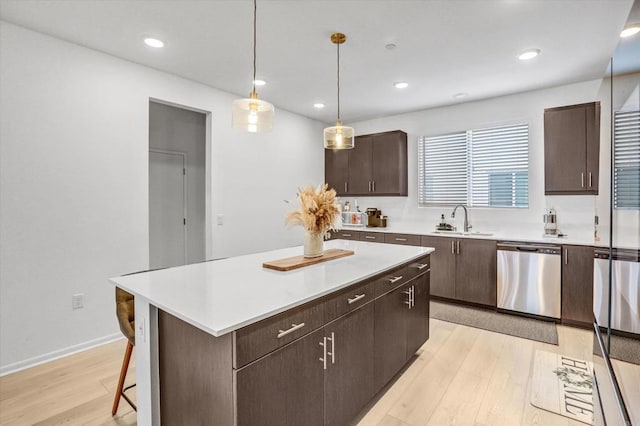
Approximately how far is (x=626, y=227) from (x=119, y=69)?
4.01 m

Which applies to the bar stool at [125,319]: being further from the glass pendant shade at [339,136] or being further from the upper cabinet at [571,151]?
the upper cabinet at [571,151]

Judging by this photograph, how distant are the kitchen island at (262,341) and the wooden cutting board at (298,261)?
0.06 metres

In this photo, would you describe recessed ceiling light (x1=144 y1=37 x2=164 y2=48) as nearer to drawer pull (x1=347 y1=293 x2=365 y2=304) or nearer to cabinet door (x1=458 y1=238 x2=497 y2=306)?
drawer pull (x1=347 y1=293 x2=365 y2=304)

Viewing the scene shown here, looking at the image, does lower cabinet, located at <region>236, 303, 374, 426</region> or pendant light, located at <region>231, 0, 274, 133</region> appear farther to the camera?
pendant light, located at <region>231, 0, 274, 133</region>

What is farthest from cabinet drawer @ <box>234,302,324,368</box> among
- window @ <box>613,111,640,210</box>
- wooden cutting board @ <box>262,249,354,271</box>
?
window @ <box>613,111,640,210</box>

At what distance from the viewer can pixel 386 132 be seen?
5.11 m

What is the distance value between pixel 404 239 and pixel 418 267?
1.92 meters

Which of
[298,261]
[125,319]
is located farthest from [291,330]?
[125,319]

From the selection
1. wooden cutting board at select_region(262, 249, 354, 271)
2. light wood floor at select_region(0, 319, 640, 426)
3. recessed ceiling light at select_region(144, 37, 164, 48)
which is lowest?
light wood floor at select_region(0, 319, 640, 426)

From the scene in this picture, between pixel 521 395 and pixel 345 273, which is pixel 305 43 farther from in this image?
pixel 521 395

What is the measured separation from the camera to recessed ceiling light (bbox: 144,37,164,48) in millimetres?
2844

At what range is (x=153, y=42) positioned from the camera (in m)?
2.89

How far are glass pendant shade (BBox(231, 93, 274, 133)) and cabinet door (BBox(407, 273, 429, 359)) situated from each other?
168 centimetres

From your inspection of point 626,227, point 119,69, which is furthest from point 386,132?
point 626,227
